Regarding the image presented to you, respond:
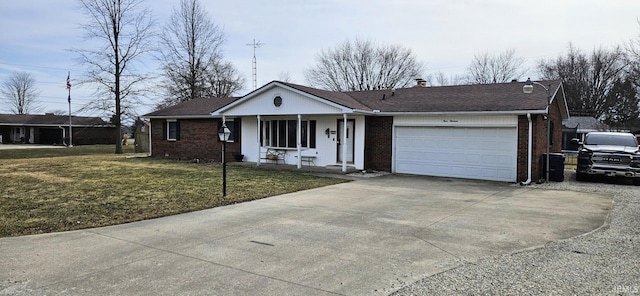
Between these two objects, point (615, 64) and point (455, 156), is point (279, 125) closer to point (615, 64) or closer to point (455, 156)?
point (455, 156)

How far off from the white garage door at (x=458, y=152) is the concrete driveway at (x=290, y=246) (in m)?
3.96

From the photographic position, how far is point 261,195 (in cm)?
1035

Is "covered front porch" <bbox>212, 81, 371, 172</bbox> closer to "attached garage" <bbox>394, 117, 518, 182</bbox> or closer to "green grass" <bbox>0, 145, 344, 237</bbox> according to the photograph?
"attached garage" <bbox>394, 117, 518, 182</bbox>

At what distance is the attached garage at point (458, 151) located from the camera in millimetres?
13609

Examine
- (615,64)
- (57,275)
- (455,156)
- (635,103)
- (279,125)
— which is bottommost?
(57,275)

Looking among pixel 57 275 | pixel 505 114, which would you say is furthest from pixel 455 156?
pixel 57 275

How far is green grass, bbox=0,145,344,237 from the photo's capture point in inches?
302

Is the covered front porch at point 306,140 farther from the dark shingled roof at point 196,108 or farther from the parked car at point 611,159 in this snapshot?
the parked car at point 611,159

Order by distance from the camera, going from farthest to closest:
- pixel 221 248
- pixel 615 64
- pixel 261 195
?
1. pixel 615 64
2. pixel 261 195
3. pixel 221 248

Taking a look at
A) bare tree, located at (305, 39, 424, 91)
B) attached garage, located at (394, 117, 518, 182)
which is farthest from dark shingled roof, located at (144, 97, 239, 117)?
bare tree, located at (305, 39, 424, 91)

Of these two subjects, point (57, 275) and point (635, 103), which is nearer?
point (57, 275)

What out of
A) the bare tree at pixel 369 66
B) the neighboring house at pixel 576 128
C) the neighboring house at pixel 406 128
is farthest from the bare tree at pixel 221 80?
the neighboring house at pixel 576 128

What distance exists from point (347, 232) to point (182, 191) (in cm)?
595

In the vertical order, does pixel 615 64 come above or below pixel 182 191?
above
